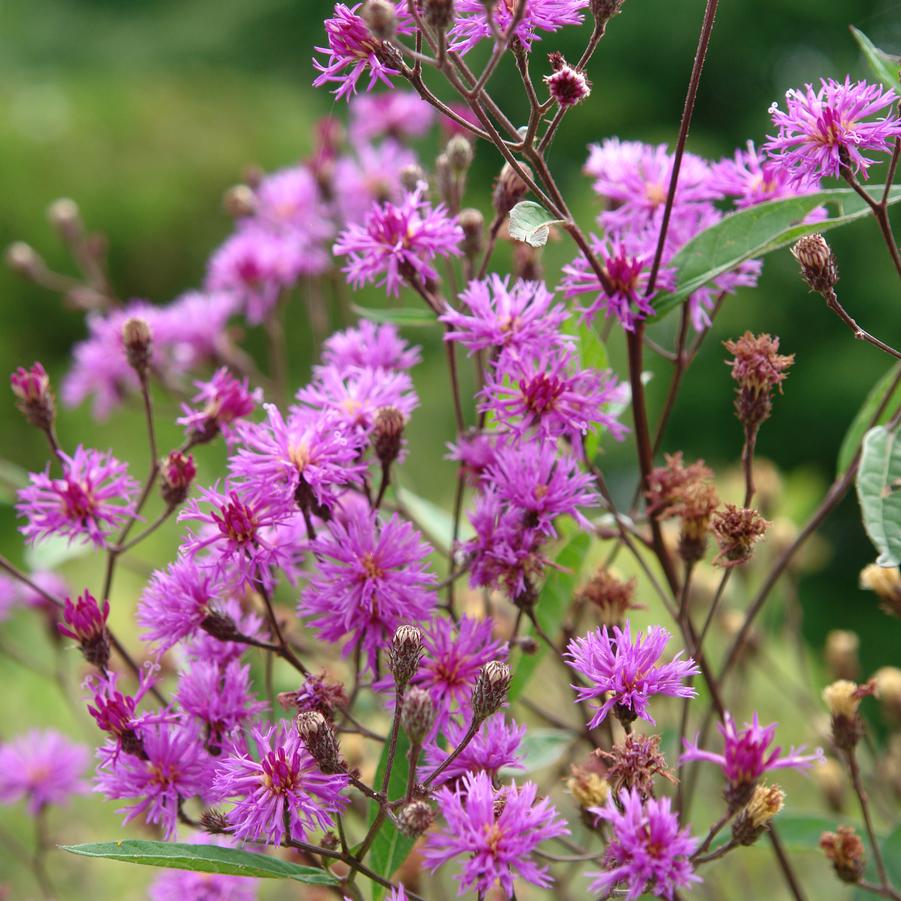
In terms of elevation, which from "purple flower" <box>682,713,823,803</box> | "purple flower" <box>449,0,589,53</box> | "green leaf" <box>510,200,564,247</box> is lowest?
"purple flower" <box>682,713,823,803</box>

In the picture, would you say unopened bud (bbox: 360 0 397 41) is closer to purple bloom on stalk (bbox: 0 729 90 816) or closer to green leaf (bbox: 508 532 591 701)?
green leaf (bbox: 508 532 591 701)

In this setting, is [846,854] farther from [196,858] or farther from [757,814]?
[196,858]

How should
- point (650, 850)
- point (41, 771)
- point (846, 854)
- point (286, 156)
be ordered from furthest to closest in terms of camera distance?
point (286, 156)
point (41, 771)
point (846, 854)
point (650, 850)

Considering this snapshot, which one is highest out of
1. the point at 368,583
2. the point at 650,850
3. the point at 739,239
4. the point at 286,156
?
the point at 286,156

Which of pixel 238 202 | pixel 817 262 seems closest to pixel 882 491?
pixel 817 262

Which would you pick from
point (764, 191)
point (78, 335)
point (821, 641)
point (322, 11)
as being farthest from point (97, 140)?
point (821, 641)

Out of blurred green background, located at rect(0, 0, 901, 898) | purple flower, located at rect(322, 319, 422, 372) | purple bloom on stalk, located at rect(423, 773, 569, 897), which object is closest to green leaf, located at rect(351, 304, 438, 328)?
purple flower, located at rect(322, 319, 422, 372)
